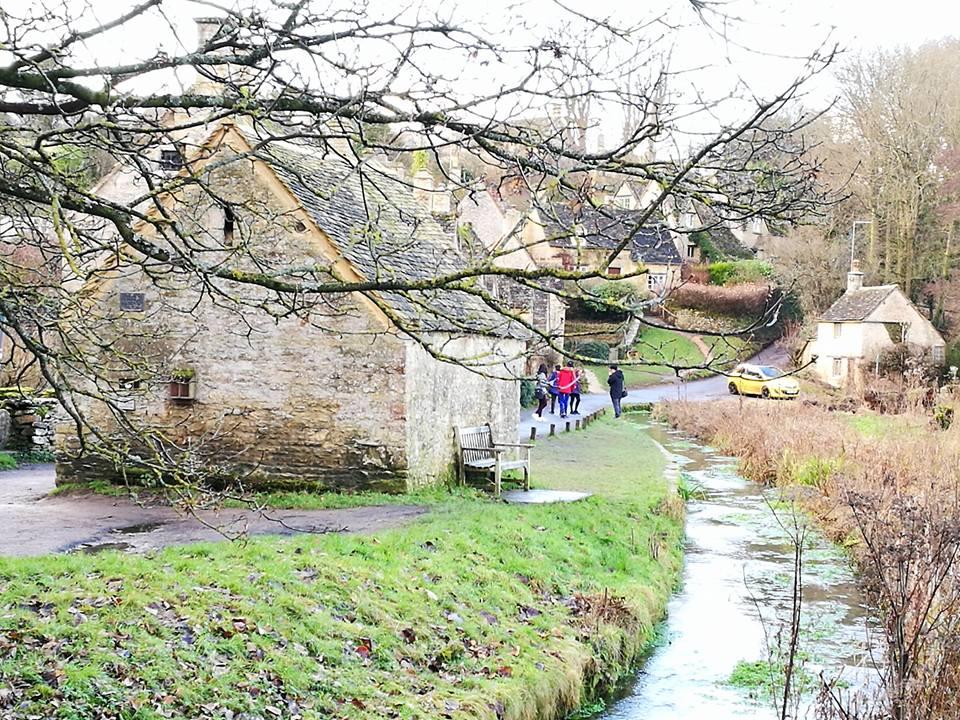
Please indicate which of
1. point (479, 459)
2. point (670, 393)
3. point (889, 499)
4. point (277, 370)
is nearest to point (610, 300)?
point (889, 499)

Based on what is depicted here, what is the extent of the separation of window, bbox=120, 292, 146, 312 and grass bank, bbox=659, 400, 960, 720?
1074 centimetres

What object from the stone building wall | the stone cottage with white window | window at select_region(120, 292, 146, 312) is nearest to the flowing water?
the stone building wall

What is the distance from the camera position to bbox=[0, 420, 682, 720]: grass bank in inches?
299

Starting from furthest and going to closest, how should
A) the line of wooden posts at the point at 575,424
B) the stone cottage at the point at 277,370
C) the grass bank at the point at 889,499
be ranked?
the line of wooden posts at the point at 575,424 < the stone cottage at the point at 277,370 < the grass bank at the point at 889,499

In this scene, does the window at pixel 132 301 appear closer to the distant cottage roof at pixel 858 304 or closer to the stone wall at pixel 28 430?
the stone wall at pixel 28 430

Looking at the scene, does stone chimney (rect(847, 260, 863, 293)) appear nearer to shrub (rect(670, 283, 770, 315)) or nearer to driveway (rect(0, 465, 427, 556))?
shrub (rect(670, 283, 770, 315))

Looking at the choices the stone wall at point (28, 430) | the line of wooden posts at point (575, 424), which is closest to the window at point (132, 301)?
the stone wall at point (28, 430)

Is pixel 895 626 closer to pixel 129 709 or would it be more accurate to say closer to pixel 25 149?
pixel 129 709

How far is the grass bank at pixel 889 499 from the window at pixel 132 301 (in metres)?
10.7

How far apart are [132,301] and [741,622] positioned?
33.8 feet

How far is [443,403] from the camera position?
17.5 metres

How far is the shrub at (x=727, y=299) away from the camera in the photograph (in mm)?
56844

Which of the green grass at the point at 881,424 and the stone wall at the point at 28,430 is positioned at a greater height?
the stone wall at the point at 28,430

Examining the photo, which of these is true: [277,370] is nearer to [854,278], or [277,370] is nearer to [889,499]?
[889,499]
